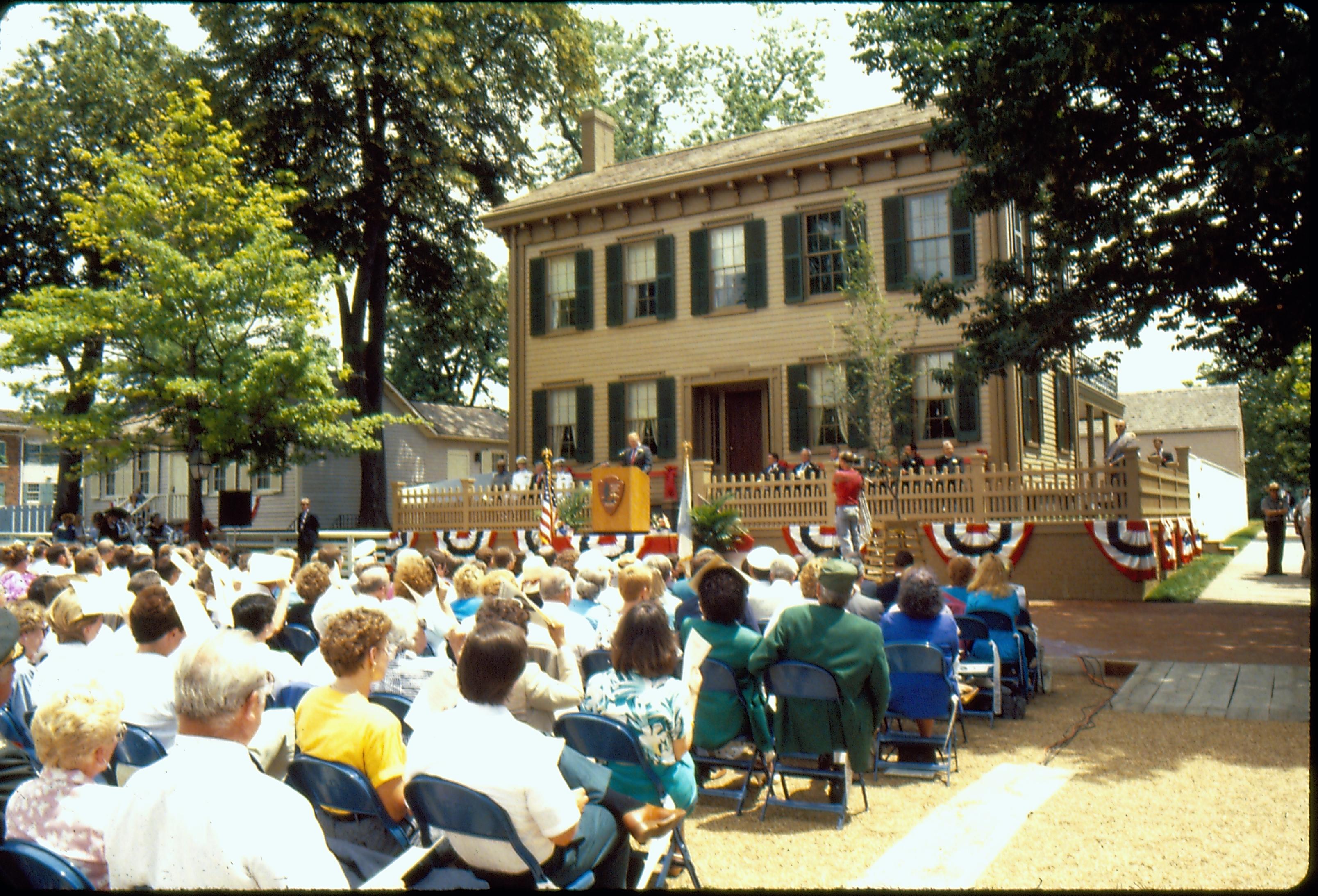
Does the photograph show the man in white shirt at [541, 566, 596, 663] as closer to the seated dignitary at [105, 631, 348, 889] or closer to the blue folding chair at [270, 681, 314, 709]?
the blue folding chair at [270, 681, 314, 709]

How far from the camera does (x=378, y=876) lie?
3016 mm

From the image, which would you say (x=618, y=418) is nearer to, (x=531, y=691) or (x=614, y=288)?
(x=614, y=288)

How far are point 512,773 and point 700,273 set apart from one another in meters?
18.3

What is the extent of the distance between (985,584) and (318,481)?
2600 centimetres

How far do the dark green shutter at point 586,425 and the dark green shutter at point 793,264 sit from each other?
193 inches

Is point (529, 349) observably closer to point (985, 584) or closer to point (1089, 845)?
point (985, 584)

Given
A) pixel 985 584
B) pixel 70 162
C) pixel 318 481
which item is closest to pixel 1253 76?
pixel 985 584

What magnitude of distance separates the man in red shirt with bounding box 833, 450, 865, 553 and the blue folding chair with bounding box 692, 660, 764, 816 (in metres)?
9.66

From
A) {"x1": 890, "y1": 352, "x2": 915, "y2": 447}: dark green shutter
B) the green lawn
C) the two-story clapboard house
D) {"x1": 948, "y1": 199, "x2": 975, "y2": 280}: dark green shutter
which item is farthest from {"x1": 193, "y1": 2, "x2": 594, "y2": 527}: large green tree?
the green lawn

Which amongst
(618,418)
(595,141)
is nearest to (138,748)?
(618,418)

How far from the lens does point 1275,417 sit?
40281 mm

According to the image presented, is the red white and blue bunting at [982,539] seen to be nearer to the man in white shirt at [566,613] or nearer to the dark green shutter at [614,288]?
the dark green shutter at [614,288]

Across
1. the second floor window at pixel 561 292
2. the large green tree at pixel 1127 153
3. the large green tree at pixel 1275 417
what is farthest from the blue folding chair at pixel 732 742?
the second floor window at pixel 561 292

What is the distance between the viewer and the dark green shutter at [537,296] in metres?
23.1
